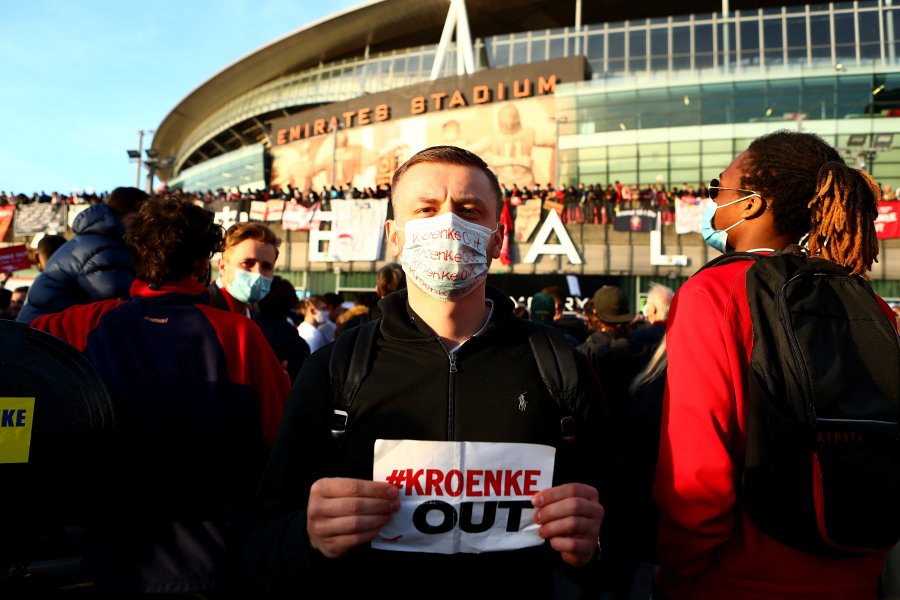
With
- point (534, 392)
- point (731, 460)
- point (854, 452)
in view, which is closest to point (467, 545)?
point (534, 392)

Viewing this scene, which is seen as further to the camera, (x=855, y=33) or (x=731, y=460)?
(x=855, y=33)

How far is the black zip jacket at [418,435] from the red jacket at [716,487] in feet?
0.85

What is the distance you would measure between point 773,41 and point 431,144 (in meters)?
21.6

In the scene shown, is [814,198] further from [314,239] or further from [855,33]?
[855,33]

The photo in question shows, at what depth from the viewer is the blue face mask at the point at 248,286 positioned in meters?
3.63

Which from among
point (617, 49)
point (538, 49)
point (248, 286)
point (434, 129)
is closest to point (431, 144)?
point (434, 129)

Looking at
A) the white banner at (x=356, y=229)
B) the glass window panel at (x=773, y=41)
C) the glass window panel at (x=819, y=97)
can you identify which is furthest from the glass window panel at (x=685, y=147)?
the white banner at (x=356, y=229)

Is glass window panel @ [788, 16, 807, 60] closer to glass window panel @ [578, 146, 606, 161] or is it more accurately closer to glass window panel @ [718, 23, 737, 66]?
glass window panel @ [718, 23, 737, 66]

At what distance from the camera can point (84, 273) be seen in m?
3.68

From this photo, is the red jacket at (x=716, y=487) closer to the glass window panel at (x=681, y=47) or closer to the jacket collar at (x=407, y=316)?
the jacket collar at (x=407, y=316)

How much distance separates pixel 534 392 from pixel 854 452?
0.88m

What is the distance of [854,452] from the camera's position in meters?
1.70

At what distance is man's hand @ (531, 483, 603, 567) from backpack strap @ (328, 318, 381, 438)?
569mm

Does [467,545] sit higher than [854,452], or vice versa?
[854,452]
